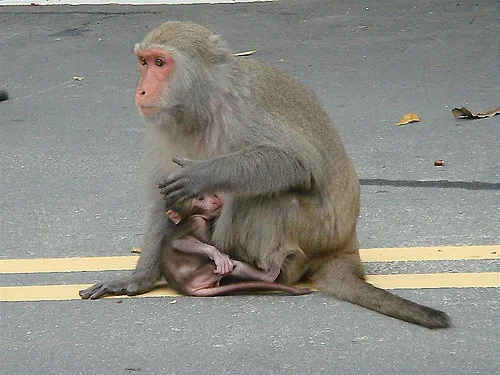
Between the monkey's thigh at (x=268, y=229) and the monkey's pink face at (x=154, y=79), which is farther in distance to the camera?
the monkey's thigh at (x=268, y=229)

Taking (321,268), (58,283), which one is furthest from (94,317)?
(321,268)

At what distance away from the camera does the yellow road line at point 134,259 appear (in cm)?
521

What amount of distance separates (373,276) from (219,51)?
1152 mm

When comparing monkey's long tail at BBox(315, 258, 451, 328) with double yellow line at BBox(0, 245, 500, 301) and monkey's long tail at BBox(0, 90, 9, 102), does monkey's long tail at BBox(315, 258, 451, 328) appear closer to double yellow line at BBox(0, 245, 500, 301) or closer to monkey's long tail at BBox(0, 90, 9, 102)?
double yellow line at BBox(0, 245, 500, 301)

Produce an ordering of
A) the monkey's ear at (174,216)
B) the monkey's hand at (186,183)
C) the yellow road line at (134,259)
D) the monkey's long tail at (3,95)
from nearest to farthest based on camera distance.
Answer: the monkey's hand at (186,183), the monkey's ear at (174,216), the yellow road line at (134,259), the monkey's long tail at (3,95)

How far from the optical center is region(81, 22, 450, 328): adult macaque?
4.65m

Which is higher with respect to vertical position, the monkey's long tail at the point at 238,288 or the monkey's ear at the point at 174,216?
Answer: the monkey's ear at the point at 174,216

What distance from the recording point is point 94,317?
4.65 meters

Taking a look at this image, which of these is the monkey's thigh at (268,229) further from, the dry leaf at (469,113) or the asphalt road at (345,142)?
the dry leaf at (469,113)

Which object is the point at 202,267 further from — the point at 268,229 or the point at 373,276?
the point at 373,276

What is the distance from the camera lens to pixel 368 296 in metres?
4.59

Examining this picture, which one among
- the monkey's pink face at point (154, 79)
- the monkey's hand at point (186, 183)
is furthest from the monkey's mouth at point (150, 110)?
the monkey's hand at point (186, 183)

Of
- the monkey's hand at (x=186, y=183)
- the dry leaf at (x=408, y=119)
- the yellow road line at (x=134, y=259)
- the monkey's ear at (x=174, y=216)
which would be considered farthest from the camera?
the dry leaf at (x=408, y=119)

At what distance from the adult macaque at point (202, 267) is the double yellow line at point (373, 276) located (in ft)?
0.36
